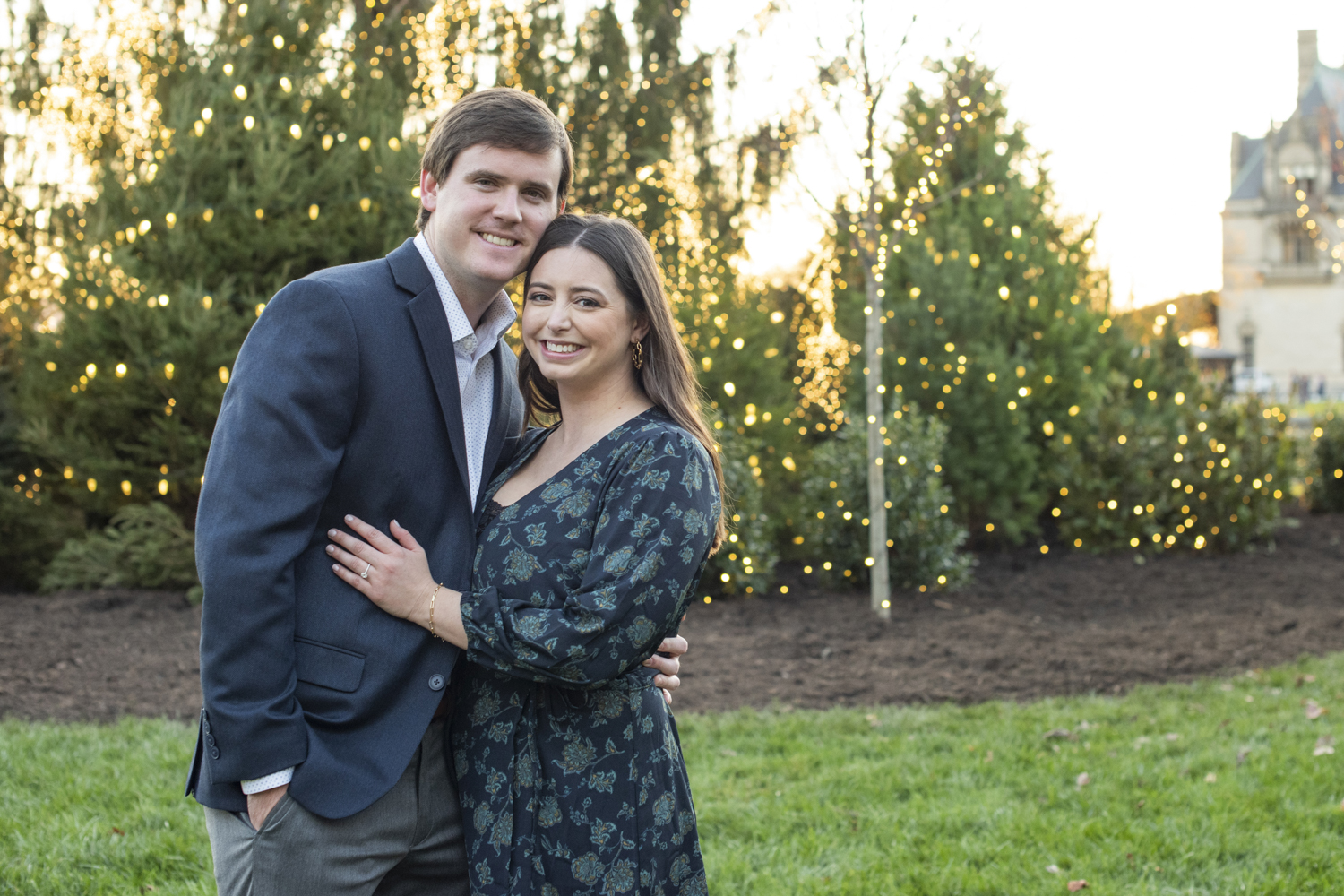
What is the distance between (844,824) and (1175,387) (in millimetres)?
9096

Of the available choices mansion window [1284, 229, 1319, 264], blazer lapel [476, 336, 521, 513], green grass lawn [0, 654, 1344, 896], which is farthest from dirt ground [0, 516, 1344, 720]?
mansion window [1284, 229, 1319, 264]

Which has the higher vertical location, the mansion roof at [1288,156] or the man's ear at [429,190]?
the mansion roof at [1288,156]

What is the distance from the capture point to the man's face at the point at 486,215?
85.2 inches

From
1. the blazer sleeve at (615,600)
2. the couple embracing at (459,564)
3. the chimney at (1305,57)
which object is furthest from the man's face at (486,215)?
the chimney at (1305,57)

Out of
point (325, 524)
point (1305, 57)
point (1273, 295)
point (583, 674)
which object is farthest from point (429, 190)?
point (1273, 295)

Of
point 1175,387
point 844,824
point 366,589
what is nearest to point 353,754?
point 366,589

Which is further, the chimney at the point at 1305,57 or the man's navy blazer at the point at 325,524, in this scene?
the chimney at the point at 1305,57

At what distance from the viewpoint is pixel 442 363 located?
6.86 ft

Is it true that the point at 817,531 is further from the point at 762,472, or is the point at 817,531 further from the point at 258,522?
the point at 258,522

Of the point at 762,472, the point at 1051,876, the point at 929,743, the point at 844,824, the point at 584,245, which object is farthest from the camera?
the point at 762,472

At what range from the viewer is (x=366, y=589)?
1943mm

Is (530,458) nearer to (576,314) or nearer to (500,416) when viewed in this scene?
(500,416)

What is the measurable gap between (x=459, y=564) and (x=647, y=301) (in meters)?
0.70

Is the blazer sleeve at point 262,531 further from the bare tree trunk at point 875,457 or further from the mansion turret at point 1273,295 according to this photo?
the mansion turret at point 1273,295
